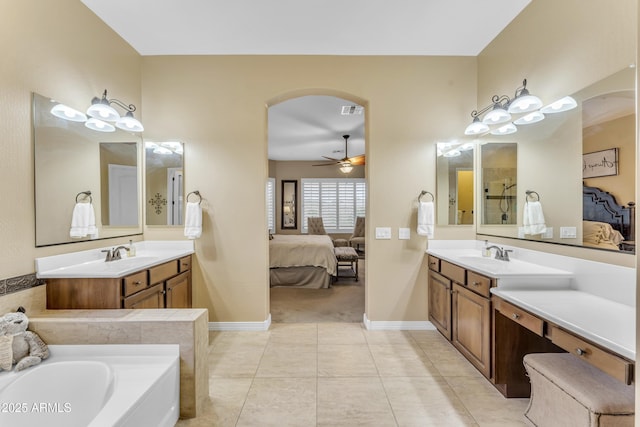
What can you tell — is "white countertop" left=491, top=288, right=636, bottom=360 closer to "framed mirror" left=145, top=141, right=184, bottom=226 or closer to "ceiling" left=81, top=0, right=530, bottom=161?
"ceiling" left=81, top=0, right=530, bottom=161

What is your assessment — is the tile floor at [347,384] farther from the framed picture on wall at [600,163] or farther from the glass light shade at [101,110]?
the glass light shade at [101,110]

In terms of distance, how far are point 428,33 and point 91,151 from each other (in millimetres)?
3328

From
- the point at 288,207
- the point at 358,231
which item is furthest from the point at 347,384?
the point at 288,207

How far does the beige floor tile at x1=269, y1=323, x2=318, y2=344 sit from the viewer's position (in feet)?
10.1

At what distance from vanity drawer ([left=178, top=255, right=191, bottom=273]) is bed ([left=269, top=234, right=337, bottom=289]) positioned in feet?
6.91

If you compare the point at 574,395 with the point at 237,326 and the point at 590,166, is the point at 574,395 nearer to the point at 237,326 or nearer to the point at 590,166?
the point at 590,166

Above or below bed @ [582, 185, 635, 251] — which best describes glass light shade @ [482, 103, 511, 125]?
above

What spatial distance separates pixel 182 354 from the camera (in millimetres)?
1899

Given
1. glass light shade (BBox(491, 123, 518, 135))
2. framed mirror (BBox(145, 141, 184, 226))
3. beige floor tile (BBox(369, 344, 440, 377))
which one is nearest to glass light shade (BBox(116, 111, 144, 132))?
framed mirror (BBox(145, 141, 184, 226))

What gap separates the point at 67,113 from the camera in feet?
7.70

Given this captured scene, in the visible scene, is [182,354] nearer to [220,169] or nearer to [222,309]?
[222,309]

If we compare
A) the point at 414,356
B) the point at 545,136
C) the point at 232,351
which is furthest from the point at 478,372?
the point at 232,351

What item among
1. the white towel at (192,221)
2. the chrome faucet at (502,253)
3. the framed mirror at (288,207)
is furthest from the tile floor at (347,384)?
the framed mirror at (288,207)

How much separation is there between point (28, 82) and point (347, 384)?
10.4ft
